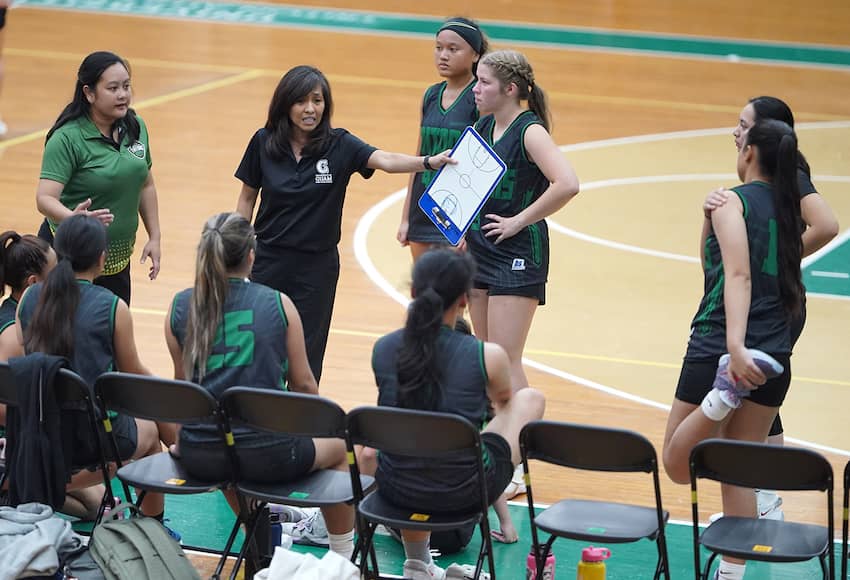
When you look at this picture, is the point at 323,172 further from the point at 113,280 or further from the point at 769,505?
the point at 769,505

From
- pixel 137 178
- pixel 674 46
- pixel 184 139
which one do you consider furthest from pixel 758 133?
pixel 674 46

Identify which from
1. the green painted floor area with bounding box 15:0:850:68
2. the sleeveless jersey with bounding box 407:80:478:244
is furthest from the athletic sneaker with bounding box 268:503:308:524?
the green painted floor area with bounding box 15:0:850:68

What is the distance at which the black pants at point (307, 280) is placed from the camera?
592cm

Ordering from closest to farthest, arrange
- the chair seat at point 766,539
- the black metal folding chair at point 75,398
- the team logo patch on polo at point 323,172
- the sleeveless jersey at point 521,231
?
the chair seat at point 766,539 < the black metal folding chair at point 75,398 < the sleeveless jersey at point 521,231 < the team logo patch on polo at point 323,172

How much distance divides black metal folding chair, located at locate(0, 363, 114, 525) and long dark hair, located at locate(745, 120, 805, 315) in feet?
8.19

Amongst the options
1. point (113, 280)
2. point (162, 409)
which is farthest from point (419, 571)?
point (113, 280)

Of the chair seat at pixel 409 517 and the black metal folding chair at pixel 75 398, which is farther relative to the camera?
the black metal folding chair at pixel 75 398

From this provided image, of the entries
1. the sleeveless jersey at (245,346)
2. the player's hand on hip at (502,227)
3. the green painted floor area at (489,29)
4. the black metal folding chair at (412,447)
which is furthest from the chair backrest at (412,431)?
the green painted floor area at (489,29)

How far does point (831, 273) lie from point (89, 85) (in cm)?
553

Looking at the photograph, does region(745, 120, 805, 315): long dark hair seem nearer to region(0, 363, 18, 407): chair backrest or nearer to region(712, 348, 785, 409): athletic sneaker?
region(712, 348, 785, 409): athletic sneaker

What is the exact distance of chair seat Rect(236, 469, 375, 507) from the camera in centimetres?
448

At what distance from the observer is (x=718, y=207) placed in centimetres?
465

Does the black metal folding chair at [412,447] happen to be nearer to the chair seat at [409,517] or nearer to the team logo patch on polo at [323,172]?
the chair seat at [409,517]

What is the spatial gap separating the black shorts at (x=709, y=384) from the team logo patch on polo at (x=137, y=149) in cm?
277
